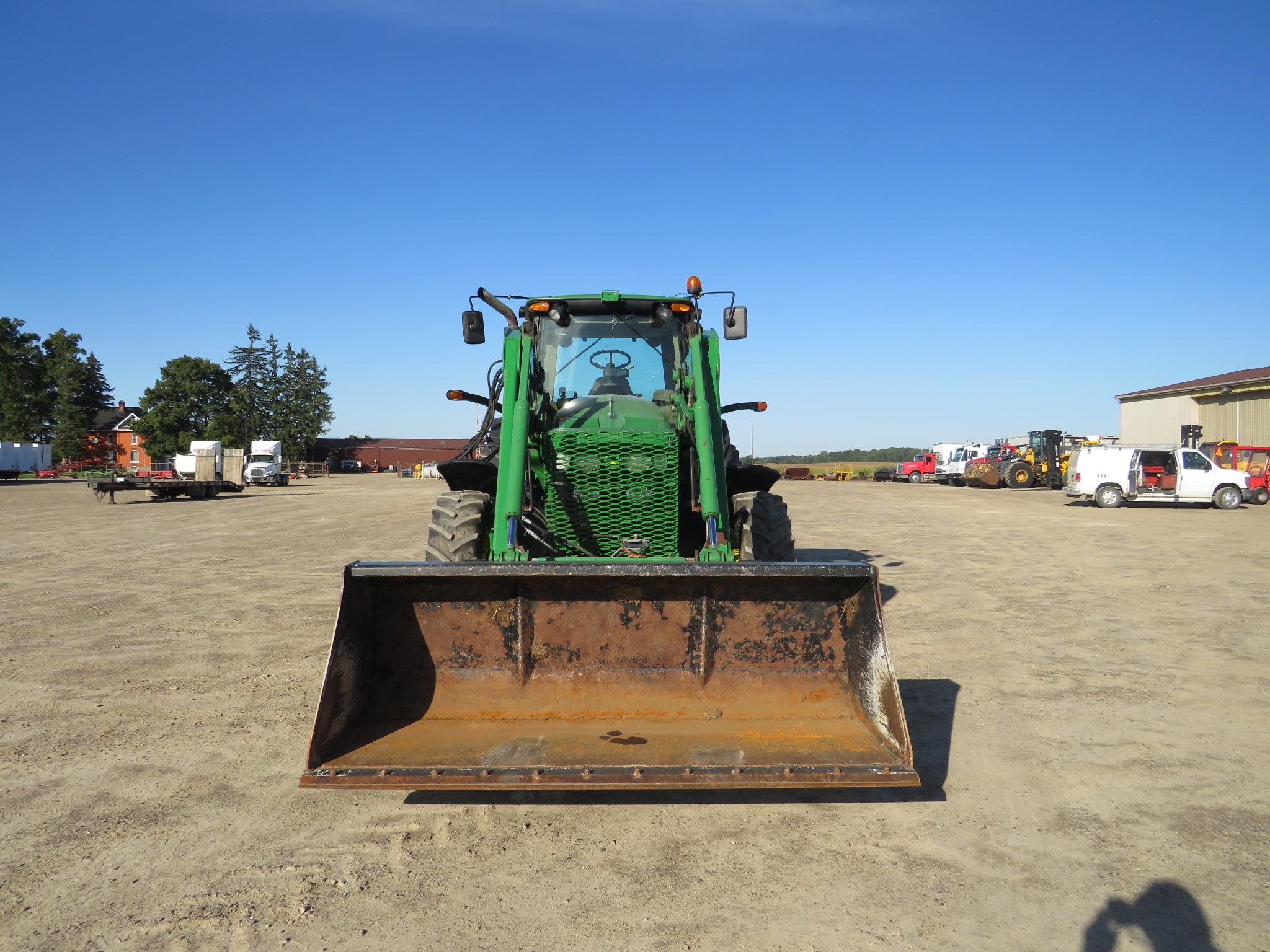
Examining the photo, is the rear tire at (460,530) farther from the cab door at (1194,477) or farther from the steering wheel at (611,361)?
the cab door at (1194,477)

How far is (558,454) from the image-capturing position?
542cm

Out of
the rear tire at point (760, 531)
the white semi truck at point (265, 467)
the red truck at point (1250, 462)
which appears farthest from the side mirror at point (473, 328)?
the white semi truck at point (265, 467)

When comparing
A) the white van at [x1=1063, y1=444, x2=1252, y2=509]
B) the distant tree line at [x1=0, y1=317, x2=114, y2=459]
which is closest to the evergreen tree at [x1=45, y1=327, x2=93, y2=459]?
the distant tree line at [x1=0, y1=317, x2=114, y2=459]

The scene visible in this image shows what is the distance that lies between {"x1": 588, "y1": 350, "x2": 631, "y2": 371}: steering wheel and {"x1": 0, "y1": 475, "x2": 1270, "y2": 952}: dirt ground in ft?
9.72

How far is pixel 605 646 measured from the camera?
13.5 feet

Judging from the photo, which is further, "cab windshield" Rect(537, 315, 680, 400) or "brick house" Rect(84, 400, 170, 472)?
"brick house" Rect(84, 400, 170, 472)

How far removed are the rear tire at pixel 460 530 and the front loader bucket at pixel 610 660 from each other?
1.30 m

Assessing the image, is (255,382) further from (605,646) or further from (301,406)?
(605,646)

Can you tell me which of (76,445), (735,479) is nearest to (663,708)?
(735,479)

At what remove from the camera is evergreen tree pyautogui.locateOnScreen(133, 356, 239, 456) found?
66.5 m

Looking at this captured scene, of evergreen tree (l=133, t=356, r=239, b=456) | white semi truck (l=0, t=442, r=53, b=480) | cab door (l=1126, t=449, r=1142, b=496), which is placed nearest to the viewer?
cab door (l=1126, t=449, r=1142, b=496)

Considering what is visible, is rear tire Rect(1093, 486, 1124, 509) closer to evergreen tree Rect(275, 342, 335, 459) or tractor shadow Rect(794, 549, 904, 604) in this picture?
tractor shadow Rect(794, 549, 904, 604)

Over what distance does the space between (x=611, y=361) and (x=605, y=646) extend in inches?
109

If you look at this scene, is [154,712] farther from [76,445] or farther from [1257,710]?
[76,445]
